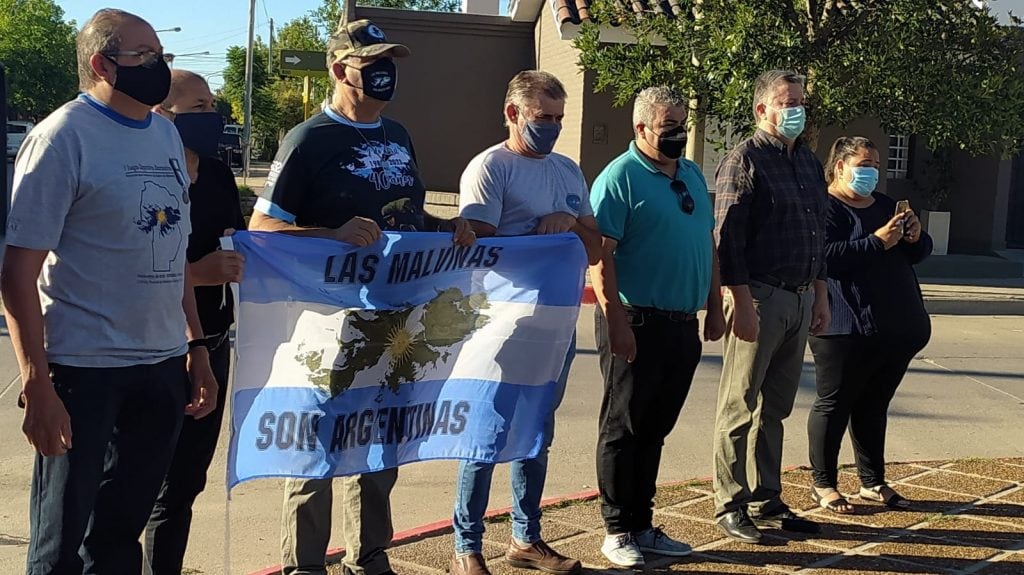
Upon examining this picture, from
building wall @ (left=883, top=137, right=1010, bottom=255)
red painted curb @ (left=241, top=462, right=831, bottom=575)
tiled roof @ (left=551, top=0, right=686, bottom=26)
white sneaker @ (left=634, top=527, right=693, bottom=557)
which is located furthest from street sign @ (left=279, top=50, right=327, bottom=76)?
white sneaker @ (left=634, top=527, right=693, bottom=557)

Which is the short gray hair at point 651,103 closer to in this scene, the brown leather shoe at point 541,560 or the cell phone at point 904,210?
the cell phone at point 904,210

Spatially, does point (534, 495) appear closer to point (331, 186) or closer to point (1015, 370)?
point (331, 186)

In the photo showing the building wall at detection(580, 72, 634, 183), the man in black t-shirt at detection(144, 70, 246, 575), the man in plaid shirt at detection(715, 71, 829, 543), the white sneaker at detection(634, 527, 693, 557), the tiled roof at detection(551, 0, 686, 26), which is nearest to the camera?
the man in black t-shirt at detection(144, 70, 246, 575)

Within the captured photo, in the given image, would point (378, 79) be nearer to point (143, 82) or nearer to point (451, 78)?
point (143, 82)

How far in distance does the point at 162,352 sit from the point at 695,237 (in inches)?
95.2

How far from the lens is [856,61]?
12.7 meters

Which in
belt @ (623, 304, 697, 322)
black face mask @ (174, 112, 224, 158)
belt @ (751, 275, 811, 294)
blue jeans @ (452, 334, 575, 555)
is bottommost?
blue jeans @ (452, 334, 575, 555)

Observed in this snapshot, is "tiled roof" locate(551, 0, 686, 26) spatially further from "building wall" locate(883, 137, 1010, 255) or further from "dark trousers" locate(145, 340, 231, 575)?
"dark trousers" locate(145, 340, 231, 575)

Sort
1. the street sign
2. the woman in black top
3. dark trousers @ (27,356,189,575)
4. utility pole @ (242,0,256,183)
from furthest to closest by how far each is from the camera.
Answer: utility pole @ (242,0,256,183)
the street sign
the woman in black top
dark trousers @ (27,356,189,575)

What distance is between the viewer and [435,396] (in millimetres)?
4480

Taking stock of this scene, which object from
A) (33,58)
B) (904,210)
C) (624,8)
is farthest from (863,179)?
(33,58)

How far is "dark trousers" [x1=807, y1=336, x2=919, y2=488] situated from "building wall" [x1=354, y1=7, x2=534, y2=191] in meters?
A: 16.2

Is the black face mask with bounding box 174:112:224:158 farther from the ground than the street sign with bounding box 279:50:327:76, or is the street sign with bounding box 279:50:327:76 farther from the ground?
the street sign with bounding box 279:50:327:76

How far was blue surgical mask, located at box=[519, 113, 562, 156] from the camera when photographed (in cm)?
459
